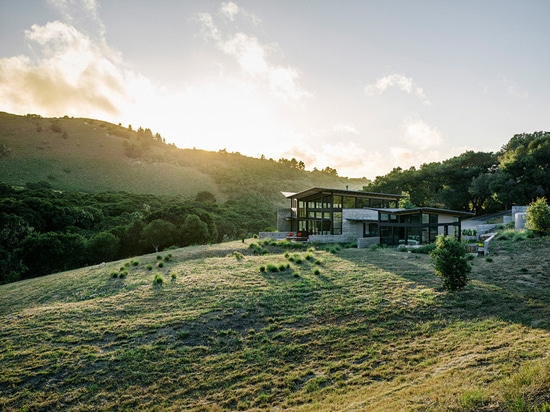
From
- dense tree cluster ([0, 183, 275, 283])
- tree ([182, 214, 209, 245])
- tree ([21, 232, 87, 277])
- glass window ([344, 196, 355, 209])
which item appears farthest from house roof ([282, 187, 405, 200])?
tree ([21, 232, 87, 277])

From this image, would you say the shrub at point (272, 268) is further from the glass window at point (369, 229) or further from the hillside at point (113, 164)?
the hillside at point (113, 164)

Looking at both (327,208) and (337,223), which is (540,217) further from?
(327,208)

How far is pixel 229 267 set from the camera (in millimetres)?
20406

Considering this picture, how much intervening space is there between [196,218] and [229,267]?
22541 millimetres

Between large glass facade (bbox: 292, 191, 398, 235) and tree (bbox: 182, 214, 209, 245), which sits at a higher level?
large glass facade (bbox: 292, 191, 398, 235)

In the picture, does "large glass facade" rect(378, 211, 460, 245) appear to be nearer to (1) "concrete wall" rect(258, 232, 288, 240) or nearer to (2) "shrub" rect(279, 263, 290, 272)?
(1) "concrete wall" rect(258, 232, 288, 240)

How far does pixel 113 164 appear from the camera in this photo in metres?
91.4

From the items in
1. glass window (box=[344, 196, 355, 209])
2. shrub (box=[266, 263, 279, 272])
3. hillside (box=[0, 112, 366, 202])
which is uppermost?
hillside (box=[0, 112, 366, 202])

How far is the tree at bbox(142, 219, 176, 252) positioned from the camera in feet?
126

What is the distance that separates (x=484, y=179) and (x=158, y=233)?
156ft

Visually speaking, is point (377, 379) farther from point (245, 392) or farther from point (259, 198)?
point (259, 198)

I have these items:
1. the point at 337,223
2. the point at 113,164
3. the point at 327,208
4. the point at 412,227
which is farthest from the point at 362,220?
the point at 113,164

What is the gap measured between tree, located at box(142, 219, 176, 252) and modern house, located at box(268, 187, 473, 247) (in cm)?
1264

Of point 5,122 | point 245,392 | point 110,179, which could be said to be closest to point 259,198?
point 110,179
